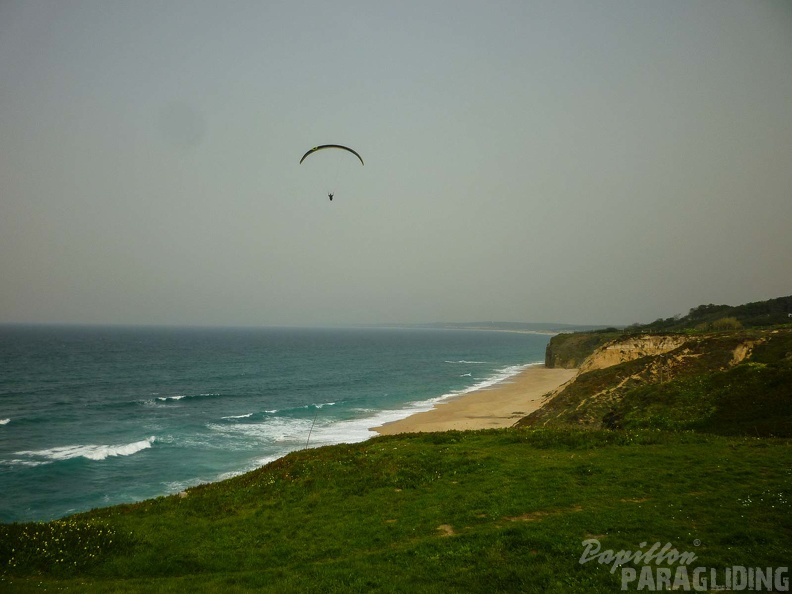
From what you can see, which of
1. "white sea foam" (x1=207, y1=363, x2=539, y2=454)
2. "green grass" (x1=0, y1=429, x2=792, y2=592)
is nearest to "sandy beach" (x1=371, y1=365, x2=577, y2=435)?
"white sea foam" (x1=207, y1=363, x2=539, y2=454)

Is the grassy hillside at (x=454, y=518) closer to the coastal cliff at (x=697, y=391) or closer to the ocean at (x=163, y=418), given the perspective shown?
the coastal cliff at (x=697, y=391)

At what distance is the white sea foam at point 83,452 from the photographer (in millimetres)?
41159

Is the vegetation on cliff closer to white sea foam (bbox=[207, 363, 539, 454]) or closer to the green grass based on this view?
white sea foam (bbox=[207, 363, 539, 454])

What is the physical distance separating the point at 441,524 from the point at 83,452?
140 feet

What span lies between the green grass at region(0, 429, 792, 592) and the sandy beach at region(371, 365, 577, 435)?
2177 cm

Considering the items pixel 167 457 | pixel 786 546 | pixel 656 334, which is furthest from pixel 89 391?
pixel 786 546

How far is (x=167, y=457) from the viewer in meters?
42.2

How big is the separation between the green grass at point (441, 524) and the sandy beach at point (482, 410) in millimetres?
21767

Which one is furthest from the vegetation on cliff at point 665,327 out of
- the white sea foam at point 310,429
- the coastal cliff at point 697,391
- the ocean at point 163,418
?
the coastal cliff at point 697,391

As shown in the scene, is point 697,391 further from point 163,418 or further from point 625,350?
point 163,418

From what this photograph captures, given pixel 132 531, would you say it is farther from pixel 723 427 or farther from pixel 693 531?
pixel 723 427

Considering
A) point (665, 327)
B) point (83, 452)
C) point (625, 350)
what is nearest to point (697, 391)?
point (625, 350)

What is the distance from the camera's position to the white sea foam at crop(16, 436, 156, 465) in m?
41.2

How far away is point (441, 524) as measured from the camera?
13.9m
